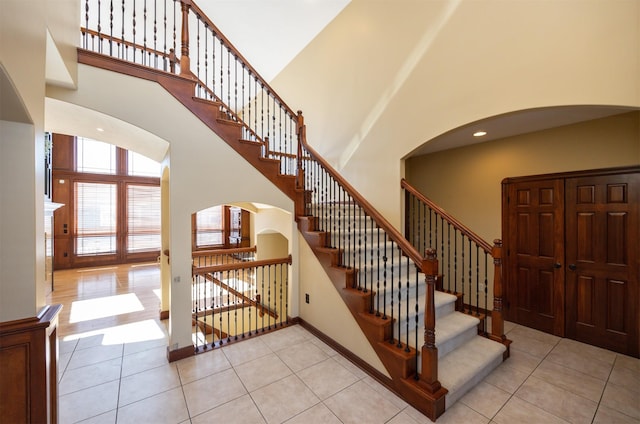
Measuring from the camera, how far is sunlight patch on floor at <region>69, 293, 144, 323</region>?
3.86 m

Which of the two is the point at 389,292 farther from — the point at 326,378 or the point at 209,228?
the point at 209,228

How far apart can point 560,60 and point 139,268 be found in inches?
380

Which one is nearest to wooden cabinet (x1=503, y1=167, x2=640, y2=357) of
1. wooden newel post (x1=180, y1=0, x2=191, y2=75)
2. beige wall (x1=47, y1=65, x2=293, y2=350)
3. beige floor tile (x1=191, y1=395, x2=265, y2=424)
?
beige floor tile (x1=191, y1=395, x2=265, y2=424)

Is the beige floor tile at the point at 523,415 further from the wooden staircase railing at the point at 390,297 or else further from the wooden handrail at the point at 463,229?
the wooden handrail at the point at 463,229

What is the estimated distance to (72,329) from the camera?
11.2 ft

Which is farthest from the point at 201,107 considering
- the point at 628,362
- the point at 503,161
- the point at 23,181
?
the point at 628,362

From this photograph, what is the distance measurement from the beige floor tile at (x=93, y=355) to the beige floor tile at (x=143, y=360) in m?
0.20

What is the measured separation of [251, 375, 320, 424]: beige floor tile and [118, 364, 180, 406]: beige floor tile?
853 millimetres

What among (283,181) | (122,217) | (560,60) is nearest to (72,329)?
(283,181)

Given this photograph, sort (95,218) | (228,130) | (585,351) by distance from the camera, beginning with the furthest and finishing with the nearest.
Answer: (95,218)
(228,130)
(585,351)

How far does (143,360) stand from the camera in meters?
2.71

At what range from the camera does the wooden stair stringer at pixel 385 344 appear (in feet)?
6.39

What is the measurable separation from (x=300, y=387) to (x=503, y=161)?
4.14 m

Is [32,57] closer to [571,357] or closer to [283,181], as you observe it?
[283,181]
